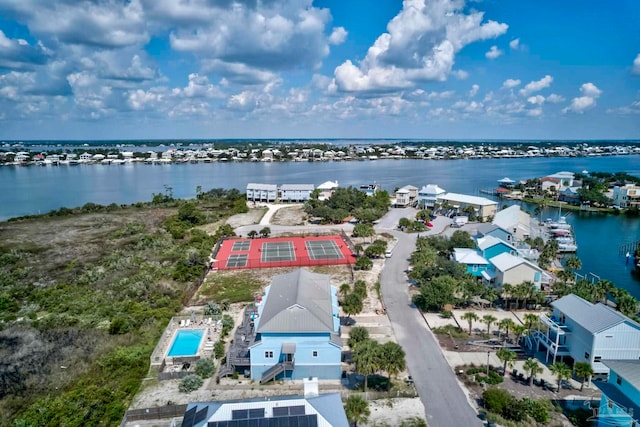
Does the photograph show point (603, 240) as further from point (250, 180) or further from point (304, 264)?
point (250, 180)

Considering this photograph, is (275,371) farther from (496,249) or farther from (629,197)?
(629,197)

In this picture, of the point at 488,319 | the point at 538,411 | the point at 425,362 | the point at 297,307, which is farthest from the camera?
the point at 488,319

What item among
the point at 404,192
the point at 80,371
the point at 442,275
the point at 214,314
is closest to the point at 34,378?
the point at 80,371

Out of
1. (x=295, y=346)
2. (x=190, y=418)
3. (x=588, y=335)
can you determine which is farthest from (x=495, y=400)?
(x=190, y=418)

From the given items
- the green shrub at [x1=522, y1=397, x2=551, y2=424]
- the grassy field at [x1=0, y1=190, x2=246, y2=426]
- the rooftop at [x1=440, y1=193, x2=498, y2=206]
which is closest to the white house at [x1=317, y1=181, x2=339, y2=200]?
the rooftop at [x1=440, y1=193, x2=498, y2=206]

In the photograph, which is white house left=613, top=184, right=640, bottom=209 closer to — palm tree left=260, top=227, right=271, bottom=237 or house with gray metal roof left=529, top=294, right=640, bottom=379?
house with gray metal roof left=529, top=294, right=640, bottom=379

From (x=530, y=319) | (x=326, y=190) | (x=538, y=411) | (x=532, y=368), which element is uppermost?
(x=326, y=190)

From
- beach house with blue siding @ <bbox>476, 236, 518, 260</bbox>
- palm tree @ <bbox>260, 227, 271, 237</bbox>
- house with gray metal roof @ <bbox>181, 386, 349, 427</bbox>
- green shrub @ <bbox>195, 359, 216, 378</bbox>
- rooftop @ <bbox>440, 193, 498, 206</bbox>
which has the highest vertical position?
rooftop @ <bbox>440, 193, 498, 206</bbox>
